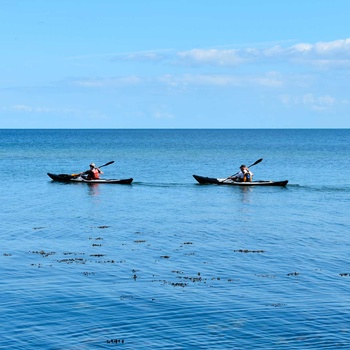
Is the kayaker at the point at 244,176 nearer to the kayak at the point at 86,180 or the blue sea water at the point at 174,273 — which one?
the blue sea water at the point at 174,273

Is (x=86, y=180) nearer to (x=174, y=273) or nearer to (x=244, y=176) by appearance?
(x=244, y=176)

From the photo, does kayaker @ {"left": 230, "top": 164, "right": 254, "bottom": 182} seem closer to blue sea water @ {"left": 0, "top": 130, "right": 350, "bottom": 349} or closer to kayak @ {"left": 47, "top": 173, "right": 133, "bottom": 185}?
blue sea water @ {"left": 0, "top": 130, "right": 350, "bottom": 349}

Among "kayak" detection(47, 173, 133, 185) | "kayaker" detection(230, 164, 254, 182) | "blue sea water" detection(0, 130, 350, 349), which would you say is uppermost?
"kayaker" detection(230, 164, 254, 182)

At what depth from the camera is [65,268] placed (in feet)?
107

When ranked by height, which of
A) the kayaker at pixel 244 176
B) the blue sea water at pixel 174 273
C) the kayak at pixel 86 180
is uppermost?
the kayaker at pixel 244 176

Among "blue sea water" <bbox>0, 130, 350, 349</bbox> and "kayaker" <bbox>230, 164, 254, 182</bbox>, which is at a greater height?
"kayaker" <bbox>230, 164, 254, 182</bbox>

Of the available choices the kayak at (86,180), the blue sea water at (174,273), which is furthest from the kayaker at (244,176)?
the kayak at (86,180)

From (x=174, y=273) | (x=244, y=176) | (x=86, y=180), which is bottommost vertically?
(x=174, y=273)

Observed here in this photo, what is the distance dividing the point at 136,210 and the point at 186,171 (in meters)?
49.2

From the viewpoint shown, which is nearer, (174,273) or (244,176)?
(174,273)

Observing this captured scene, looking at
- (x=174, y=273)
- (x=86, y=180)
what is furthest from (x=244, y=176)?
(x=174, y=273)

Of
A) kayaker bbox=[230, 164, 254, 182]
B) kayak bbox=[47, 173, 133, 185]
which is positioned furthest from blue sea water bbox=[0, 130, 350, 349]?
kayak bbox=[47, 173, 133, 185]

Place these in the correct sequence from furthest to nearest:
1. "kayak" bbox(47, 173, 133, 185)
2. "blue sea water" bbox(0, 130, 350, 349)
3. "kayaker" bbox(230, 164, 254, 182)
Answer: "kayak" bbox(47, 173, 133, 185)
"kayaker" bbox(230, 164, 254, 182)
"blue sea water" bbox(0, 130, 350, 349)

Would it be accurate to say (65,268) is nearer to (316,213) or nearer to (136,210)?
(136,210)
